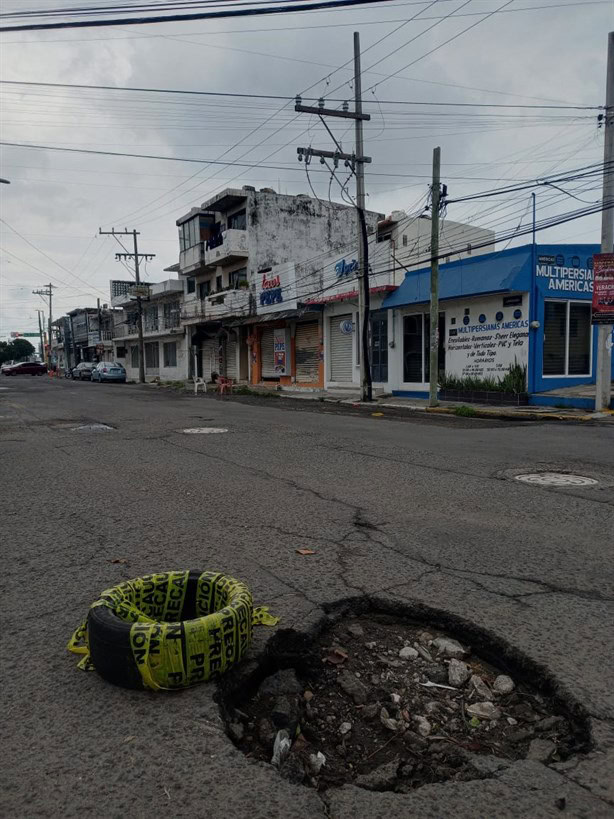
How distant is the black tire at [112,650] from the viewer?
2553 mm

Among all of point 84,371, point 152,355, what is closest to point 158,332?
point 152,355

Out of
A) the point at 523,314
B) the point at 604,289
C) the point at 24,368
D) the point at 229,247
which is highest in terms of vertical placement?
→ the point at 229,247

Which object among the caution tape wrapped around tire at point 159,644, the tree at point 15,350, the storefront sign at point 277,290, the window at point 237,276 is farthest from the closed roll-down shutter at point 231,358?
the tree at point 15,350

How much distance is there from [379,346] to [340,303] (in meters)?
2.97

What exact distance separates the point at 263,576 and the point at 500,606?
147 cm

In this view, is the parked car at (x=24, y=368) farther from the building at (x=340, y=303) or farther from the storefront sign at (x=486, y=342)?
the storefront sign at (x=486, y=342)

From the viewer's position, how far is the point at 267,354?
34.9 meters

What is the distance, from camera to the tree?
114625 mm

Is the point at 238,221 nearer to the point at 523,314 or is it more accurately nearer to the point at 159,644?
the point at 523,314

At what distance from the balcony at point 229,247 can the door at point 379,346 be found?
13650mm

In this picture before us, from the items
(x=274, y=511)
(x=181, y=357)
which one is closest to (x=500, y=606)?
(x=274, y=511)

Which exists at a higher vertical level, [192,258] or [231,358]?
[192,258]

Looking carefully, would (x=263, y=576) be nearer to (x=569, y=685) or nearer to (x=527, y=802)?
(x=569, y=685)

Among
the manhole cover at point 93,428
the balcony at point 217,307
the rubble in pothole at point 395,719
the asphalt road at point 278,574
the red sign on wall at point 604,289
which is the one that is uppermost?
the balcony at point 217,307
